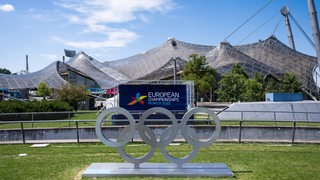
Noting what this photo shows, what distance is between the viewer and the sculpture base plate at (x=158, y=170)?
9227mm

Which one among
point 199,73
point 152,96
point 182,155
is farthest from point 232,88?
point 182,155

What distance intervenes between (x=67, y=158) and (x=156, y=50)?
93101 mm

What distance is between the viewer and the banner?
2550 cm

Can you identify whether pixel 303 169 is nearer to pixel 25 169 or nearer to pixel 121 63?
pixel 25 169

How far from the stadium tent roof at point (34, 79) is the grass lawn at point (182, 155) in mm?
76061

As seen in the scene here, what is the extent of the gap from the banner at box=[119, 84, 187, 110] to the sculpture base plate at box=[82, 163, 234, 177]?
15.3 meters

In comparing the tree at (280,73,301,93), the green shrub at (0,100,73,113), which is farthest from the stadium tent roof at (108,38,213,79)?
the green shrub at (0,100,73,113)

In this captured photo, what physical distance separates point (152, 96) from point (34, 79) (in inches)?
2981

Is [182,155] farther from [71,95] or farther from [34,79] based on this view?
[34,79]

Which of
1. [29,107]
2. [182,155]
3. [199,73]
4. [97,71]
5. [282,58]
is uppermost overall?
[282,58]

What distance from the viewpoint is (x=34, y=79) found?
3750 inches

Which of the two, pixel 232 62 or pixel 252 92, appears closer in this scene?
pixel 252 92

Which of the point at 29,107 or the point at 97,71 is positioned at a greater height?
the point at 97,71

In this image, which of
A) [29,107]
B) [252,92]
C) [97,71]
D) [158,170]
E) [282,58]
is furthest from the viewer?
[97,71]
